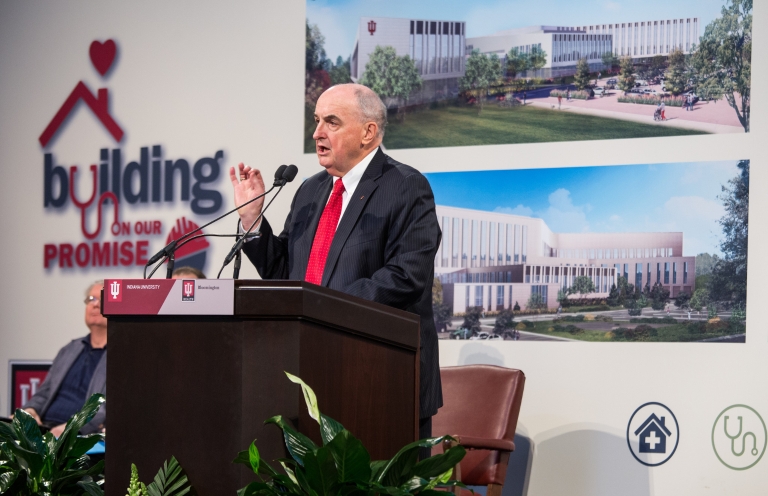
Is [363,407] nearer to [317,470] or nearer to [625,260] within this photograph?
[317,470]

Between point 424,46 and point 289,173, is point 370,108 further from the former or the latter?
point 424,46

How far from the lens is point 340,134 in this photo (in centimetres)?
262

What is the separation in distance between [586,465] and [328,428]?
282 cm

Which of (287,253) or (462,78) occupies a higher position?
(462,78)

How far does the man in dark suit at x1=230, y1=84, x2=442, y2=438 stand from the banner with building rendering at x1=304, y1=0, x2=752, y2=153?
69.7 inches

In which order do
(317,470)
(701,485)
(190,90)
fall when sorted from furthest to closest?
(190,90) < (701,485) < (317,470)

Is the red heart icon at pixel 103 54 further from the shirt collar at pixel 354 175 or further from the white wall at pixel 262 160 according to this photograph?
the shirt collar at pixel 354 175

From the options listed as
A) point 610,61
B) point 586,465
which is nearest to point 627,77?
point 610,61

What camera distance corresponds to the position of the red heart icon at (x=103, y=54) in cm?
526

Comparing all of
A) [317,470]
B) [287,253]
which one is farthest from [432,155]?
[317,470]

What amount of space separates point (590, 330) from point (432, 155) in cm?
119

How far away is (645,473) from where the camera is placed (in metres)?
3.94

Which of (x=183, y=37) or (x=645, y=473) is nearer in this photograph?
(x=645, y=473)

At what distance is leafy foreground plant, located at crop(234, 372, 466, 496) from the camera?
146 cm
